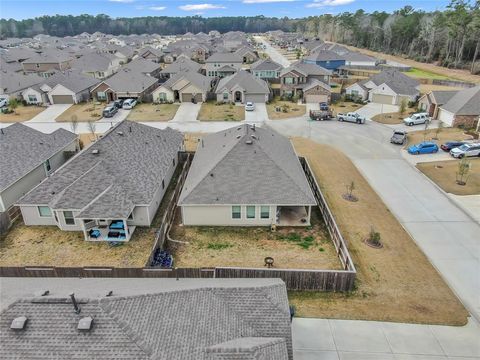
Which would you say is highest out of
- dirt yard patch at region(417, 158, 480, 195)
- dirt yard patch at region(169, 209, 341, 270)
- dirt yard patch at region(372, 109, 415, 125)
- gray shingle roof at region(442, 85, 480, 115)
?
gray shingle roof at region(442, 85, 480, 115)

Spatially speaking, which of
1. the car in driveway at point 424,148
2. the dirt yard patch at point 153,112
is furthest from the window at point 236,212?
the dirt yard patch at point 153,112

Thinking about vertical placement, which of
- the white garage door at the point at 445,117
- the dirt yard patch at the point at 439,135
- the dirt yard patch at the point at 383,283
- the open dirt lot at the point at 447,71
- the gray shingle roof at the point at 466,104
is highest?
the gray shingle roof at the point at 466,104

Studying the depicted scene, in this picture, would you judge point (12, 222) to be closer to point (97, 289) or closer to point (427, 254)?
point (97, 289)

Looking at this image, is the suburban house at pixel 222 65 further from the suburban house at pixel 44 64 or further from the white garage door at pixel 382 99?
the suburban house at pixel 44 64

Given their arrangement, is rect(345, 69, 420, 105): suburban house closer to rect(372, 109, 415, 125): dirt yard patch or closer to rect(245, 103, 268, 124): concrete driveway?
rect(372, 109, 415, 125): dirt yard patch

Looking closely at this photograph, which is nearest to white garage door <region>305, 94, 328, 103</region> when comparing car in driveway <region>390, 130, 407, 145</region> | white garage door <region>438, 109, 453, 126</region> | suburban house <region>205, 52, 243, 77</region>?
white garage door <region>438, 109, 453, 126</region>

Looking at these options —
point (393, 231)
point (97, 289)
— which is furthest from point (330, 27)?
point (97, 289)
